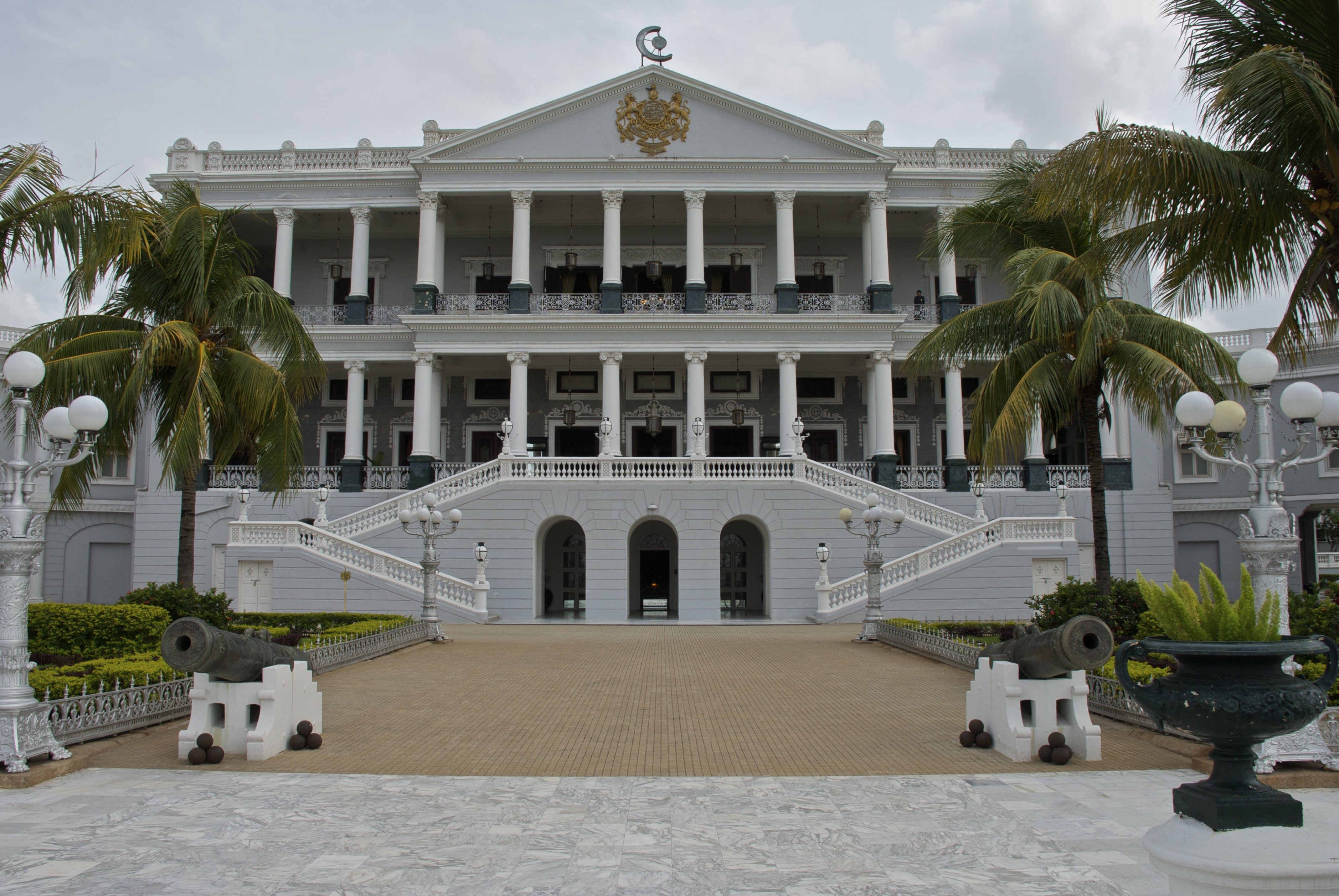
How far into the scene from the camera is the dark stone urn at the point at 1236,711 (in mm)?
4270

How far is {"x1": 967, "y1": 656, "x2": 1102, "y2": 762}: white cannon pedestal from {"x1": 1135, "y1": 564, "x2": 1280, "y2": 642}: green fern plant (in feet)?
10.7

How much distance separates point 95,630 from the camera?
1427cm

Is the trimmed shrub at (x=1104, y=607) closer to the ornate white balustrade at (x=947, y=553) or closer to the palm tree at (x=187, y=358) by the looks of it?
the ornate white balustrade at (x=947, y=553)

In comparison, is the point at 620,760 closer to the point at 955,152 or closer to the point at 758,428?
the point at 758,428

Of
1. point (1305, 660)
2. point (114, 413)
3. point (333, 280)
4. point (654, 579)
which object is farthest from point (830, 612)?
point (333, 280)

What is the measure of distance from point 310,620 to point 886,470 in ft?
58.9

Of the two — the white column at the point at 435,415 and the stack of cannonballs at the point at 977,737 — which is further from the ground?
the white column at the point at 435,415

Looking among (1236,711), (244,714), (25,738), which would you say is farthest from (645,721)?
(1236,711)

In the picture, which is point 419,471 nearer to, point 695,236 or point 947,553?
point 695,236

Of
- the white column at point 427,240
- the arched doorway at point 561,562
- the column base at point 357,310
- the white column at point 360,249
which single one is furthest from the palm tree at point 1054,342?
the white column at point 360,249

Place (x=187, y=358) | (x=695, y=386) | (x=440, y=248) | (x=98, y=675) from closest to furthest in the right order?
(x=98, y=675) < (x=187, y=358) < (x=695, y=386) < (x=440, y=248)

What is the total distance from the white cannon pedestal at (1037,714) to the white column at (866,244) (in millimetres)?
25355

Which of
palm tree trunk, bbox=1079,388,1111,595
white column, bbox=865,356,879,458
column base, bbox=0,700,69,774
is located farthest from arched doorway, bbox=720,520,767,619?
column base, bbox=0,700,69,774

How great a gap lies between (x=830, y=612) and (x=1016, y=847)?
61.2 feet
